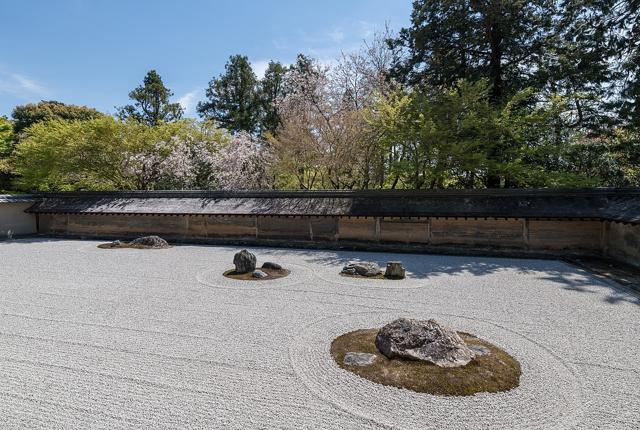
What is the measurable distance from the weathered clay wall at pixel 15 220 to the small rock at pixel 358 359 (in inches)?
819

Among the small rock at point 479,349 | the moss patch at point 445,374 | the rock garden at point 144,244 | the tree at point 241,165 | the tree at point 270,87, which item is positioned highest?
the tree at point 270,87

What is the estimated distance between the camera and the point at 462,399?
→ 417cm

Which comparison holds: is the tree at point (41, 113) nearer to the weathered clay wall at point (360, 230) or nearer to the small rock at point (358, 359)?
the weathered clay wall at point (360, 230)

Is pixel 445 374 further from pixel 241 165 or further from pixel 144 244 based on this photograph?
pixel 241 165

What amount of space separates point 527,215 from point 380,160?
7.68 meters

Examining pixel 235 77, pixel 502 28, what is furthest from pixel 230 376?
pixel 235 77

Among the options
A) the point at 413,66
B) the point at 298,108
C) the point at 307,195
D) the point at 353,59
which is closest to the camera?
the point at 307,195

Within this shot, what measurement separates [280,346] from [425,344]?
2.24m

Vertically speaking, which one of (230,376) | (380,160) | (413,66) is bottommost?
(230,376)

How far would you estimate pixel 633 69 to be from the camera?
15.0 metres

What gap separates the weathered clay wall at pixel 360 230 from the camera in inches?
496

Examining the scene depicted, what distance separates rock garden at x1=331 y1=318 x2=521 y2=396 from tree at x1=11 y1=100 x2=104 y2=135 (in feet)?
112

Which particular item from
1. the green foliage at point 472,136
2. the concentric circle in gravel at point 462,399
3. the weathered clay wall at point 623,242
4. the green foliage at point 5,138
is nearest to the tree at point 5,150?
the green foliage at point 5,138

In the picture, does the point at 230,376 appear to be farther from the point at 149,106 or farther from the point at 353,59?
the point at 149,106
